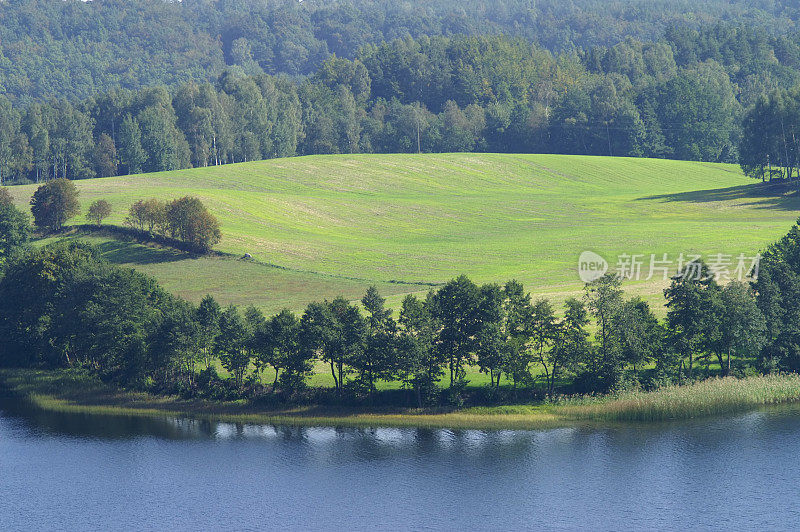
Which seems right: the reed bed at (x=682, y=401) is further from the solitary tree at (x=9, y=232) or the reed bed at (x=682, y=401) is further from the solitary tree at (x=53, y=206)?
the solitary tree at (x=53, y=206)

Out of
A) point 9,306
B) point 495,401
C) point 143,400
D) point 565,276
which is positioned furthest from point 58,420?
point 565,276

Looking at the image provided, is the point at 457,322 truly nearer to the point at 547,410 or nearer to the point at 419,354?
the point at 419,354

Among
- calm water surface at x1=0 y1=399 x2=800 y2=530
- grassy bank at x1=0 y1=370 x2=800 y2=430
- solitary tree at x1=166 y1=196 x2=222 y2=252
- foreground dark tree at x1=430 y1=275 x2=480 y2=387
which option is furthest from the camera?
solitary tree at x1=166 y1=196 x2=222 y2=252

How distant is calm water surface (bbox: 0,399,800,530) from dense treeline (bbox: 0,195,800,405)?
5.54 meters

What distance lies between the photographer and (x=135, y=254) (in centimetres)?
14250

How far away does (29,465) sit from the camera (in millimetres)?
73812

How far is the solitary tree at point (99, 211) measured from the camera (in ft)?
510

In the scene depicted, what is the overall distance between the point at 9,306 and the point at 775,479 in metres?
78.9

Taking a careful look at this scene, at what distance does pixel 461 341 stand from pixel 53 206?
10071cm

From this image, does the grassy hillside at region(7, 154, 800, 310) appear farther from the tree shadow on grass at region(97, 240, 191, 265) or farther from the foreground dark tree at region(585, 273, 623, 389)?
the foreground dark tree at region(585, 273, 623, 389)

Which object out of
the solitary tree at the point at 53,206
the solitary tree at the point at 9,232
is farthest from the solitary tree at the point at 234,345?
the solitary tree at the point at 53,206

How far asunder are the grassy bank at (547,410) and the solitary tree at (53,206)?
81492 mm

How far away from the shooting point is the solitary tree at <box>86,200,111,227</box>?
155500 millimetres

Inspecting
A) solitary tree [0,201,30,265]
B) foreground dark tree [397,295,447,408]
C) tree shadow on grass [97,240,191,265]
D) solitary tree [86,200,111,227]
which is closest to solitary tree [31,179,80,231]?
solitary tree [86,200,111,227]
